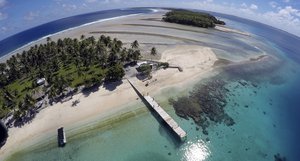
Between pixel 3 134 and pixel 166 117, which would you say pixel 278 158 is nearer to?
pixel 166 117

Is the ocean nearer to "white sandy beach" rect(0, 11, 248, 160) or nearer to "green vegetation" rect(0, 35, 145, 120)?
"white sandy beach" rect(0, 11, 248, 160)

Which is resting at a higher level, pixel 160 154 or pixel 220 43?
pixel 220 43

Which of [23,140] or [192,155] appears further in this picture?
[23,140]

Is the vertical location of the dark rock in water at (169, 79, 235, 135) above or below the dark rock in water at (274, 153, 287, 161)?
above

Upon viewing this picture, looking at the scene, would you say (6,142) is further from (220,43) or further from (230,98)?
(220,43)

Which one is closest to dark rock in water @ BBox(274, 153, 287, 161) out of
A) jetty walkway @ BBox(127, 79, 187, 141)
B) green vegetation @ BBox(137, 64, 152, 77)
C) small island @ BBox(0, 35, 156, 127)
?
jetty walkway @ BBox(127, 79, 187, 141)

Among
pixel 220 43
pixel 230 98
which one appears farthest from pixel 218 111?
pixel 220 43
